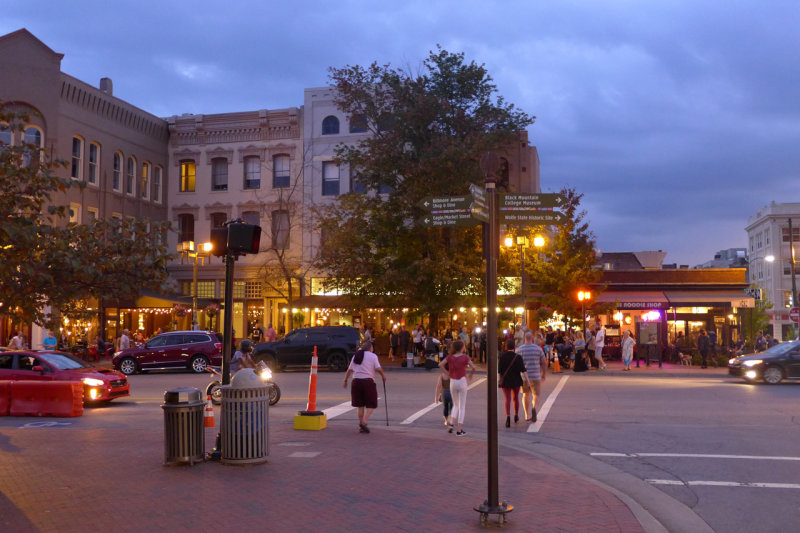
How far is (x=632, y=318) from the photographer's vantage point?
136ft

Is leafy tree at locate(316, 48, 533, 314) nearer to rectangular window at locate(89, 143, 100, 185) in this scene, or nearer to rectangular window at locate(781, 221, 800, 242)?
rectangular window at locate(89, 143, 100, 185)

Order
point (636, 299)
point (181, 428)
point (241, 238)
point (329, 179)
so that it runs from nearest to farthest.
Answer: point (181, 428) < point (241, 238) < point (636, 299) < point (329, 179)

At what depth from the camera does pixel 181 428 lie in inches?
378

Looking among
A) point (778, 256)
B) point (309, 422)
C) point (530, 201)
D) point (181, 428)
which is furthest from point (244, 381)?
point (778, 256)

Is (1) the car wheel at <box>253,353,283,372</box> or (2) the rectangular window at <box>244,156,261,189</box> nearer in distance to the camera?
(1) the car wheel at <box>253,353,283,372</box>

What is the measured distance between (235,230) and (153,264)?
1.89 m

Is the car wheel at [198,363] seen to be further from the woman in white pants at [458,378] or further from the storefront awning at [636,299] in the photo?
the storefront awning at [636,299]

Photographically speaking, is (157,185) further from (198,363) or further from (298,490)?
(298,490)

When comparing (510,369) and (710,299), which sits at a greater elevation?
(710,299)

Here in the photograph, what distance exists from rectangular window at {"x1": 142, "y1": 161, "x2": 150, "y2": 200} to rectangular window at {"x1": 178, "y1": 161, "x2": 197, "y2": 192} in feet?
6.94

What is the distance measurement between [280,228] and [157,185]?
7867mm

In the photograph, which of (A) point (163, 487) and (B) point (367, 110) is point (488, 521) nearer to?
(A) point (163, 487)

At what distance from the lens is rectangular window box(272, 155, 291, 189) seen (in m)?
43.4

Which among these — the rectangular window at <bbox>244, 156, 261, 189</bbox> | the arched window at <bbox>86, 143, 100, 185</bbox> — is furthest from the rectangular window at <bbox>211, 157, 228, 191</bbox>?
the arched window at <bbox>86, 143, 100, 185</bbox>
